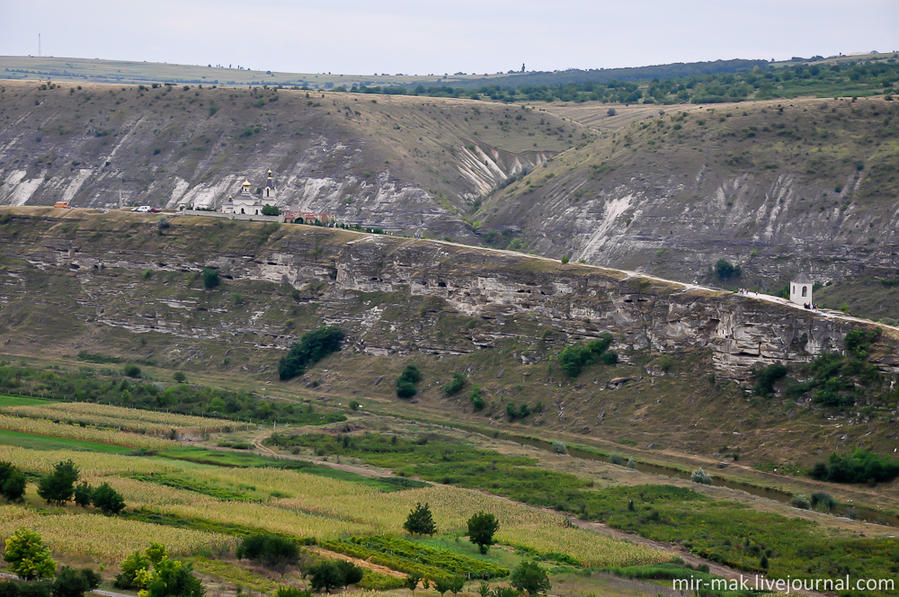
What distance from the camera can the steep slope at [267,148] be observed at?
13088cm

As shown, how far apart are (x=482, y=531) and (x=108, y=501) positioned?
15.5 meters

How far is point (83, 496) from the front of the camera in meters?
48.6

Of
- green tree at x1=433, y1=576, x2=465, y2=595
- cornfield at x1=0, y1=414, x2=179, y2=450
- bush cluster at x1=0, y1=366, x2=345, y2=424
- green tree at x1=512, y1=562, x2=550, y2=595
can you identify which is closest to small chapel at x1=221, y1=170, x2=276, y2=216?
bush cluster at x1=0, y1=366, x2=345, y2=424

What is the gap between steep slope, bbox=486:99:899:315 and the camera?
98750 mm

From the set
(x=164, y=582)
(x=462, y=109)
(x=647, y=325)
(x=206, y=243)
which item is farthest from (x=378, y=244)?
(x=462, y=109)

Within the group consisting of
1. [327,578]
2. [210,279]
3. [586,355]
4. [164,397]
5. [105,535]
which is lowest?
[327,578]

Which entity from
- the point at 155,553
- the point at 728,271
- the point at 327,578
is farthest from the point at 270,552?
the point at 728,271

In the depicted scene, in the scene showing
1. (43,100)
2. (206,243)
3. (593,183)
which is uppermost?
(43,100)

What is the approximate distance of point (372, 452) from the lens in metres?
67.1

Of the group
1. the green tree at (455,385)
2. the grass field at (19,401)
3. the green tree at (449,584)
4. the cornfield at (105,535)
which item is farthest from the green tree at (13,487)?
the green tree at (455,385)

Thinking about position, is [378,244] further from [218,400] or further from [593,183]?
[593,183]

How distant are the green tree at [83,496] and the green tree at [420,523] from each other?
520 inches

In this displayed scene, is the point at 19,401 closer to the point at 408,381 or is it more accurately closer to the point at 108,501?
the point at 408,381

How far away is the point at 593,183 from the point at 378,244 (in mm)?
32845
